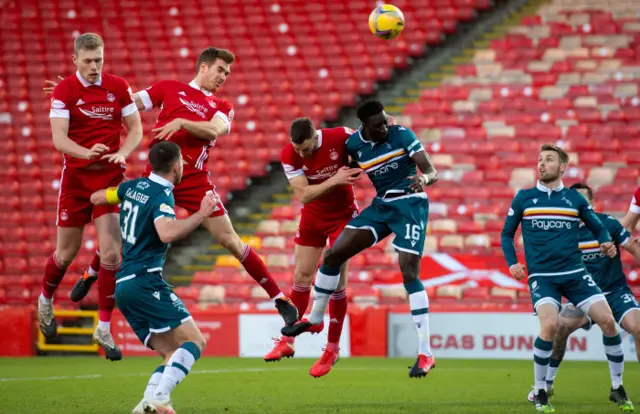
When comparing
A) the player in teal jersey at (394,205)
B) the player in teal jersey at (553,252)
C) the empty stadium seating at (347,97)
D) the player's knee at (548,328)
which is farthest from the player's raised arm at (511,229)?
the empty stadium seating at (347,97)

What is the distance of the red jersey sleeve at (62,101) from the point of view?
9.00 metres

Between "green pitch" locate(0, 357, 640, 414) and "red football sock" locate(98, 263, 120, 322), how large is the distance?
816 mm

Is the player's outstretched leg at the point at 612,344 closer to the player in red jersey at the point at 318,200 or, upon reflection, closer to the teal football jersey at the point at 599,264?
the teal football jersey at the point at 599,264

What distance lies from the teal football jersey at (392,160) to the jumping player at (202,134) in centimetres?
136

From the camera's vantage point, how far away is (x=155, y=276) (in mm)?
7520

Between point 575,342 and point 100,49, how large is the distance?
8395 millimetres

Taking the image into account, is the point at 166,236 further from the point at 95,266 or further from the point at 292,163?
the point at 95,266

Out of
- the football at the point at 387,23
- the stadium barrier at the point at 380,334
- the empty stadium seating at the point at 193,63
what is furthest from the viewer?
the empty stadium seating at the point at 193,63

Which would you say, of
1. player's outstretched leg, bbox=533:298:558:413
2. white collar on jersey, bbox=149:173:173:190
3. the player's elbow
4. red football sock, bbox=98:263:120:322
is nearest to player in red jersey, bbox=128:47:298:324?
red football sock, bbox=98:263:120:322

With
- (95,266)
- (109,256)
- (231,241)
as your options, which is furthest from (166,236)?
(95,266)

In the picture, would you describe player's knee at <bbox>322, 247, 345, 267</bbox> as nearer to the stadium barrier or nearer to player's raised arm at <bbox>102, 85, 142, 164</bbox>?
player's raised arm at <bbox>102, 85, 142, 164</bbox>

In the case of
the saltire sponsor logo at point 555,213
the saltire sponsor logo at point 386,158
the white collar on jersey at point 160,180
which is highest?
the saltire sponsor logo at point 386,158

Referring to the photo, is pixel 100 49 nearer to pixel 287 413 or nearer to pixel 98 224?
pixel 98 224

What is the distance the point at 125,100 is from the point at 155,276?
240cm
